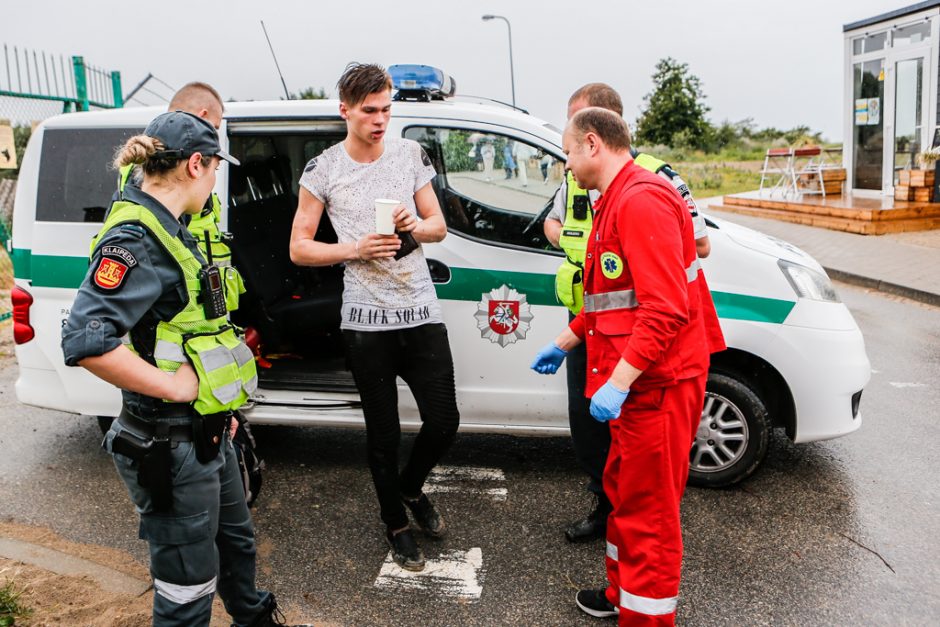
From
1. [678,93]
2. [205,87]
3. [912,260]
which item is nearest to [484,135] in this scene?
[205,87]

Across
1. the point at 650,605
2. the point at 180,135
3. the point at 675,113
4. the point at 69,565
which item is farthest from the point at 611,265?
the point at 675,113

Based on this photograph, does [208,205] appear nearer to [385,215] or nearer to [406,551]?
[385,215]

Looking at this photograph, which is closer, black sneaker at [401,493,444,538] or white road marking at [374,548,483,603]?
white road marking at [374,548,483,603]

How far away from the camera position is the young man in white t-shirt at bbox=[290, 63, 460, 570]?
3.07 m

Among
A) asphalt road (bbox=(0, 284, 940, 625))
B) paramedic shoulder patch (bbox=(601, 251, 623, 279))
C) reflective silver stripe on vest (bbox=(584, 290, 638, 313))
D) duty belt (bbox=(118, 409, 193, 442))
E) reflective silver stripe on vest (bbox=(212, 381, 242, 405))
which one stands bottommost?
asphalt road (bbox=(0, 284, 940, 625))

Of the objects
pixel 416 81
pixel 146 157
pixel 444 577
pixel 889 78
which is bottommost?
pixel 444 577

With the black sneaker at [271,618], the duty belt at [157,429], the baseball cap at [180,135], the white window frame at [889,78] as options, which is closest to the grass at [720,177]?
the white window frame at [889,78]

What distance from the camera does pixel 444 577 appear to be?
326 cm

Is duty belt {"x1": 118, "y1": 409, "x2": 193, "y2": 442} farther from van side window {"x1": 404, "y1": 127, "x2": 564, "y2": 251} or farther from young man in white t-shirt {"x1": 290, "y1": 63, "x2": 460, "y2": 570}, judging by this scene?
van side window {"x1": 404, "y1": 127, "x2": 564, "y2": 251}

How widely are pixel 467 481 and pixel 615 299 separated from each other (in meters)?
→ 1.96

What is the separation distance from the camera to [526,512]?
3.82 meters

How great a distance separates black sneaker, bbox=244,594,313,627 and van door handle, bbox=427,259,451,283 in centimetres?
168

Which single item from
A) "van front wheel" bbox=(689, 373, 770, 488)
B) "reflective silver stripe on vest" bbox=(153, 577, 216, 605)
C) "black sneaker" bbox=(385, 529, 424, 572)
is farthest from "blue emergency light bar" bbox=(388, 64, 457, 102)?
"reflective silver stripe on vest" bbox=(153, 577, 216, 605)

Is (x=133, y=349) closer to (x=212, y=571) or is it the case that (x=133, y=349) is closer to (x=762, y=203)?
(x=212, y=571)
